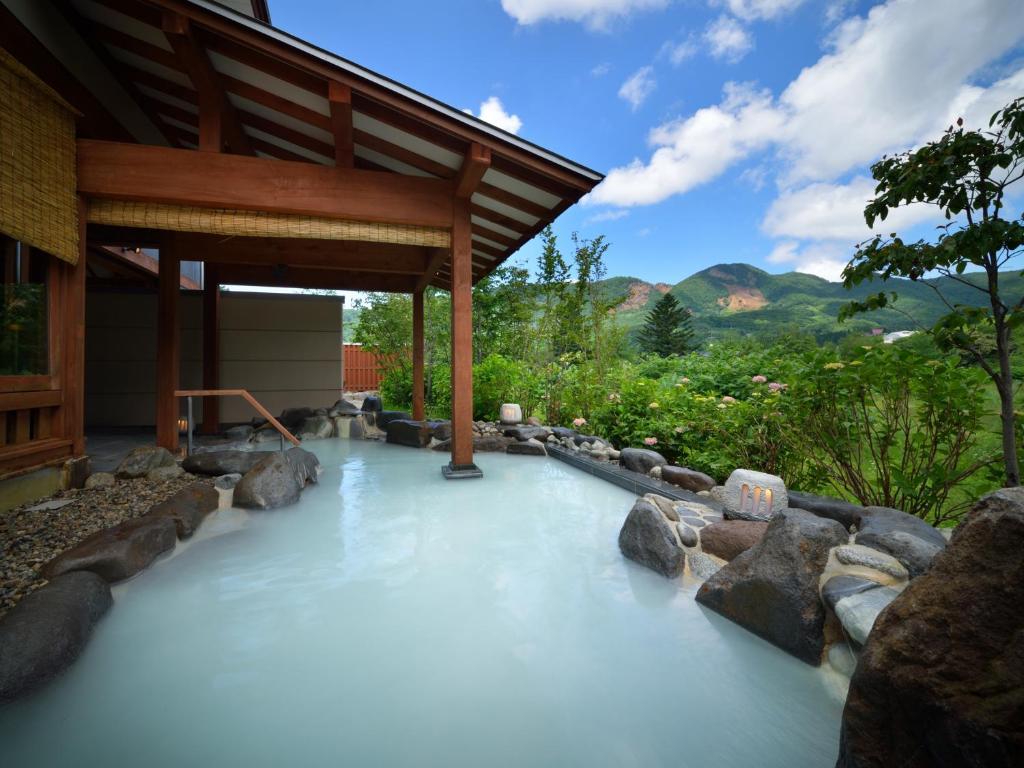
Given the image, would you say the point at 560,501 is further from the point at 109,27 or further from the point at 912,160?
the point at 109,27

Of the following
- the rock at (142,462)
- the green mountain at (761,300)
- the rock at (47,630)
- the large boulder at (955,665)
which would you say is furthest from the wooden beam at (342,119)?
the green mountain at (761,300)

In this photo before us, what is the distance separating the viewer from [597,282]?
8484mm

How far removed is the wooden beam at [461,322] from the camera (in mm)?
4340

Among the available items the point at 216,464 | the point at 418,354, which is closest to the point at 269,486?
the point at 216,464

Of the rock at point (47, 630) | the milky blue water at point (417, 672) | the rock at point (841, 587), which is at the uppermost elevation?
the rock at point (841, 587)

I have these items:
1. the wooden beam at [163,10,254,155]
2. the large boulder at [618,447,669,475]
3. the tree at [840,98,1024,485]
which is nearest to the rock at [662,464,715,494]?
the large boulder at [618,447,669,475]

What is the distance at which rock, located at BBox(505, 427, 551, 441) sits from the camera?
6211mm

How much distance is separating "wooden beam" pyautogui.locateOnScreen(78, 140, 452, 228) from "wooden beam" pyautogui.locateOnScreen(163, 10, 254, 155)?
0.90 feet

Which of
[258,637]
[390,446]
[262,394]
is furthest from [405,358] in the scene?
[258,637]

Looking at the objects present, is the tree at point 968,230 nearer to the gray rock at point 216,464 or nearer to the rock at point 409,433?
the gray rock at point 216,464

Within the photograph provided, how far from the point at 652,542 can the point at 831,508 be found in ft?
3.62

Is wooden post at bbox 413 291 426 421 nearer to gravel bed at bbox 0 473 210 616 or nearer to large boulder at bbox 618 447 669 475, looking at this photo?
gravel bed at bbox 0 473 210 616

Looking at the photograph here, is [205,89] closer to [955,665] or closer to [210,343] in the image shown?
[210,343]

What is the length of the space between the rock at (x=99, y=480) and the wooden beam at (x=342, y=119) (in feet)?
10.4
